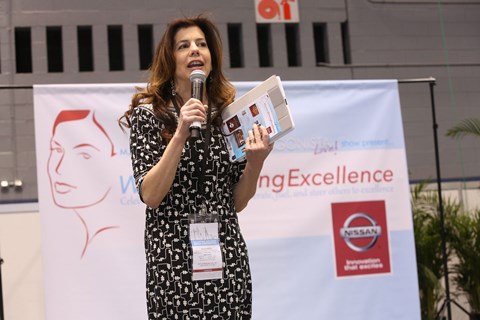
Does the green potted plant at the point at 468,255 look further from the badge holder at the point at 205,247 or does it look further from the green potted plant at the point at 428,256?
the badge holder at the point at 205,247

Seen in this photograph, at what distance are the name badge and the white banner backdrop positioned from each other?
6.40ft

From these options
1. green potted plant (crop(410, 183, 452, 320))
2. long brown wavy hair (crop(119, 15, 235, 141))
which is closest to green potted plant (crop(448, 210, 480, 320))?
green potted plant (crop(410, 183, 452, 320))

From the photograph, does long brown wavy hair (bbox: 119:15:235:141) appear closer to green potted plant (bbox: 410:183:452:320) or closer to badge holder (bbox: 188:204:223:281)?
badge holder (bbox: 188:204:223:281)

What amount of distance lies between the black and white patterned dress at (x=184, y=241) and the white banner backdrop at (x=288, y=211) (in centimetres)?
188

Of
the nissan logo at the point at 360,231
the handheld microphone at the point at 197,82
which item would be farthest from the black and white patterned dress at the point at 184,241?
the nissan logo at the point at 360,231

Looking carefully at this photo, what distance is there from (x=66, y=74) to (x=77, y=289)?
2882 mm

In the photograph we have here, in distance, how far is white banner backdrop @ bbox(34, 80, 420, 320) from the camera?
342cm

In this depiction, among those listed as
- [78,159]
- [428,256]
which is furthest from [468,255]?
[78,159]

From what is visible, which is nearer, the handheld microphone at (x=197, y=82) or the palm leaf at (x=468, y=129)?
the handheld microphone at (x=197, y=82)

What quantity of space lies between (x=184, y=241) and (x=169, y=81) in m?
0.40

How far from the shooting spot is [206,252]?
5.14 ft

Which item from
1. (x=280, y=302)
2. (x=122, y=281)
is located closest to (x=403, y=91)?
(x=280, y=302)

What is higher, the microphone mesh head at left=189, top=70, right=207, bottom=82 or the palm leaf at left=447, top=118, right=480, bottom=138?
the palm leaf at left=447, top=118, right=480, bottom=138

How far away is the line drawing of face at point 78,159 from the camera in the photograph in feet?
11.3
